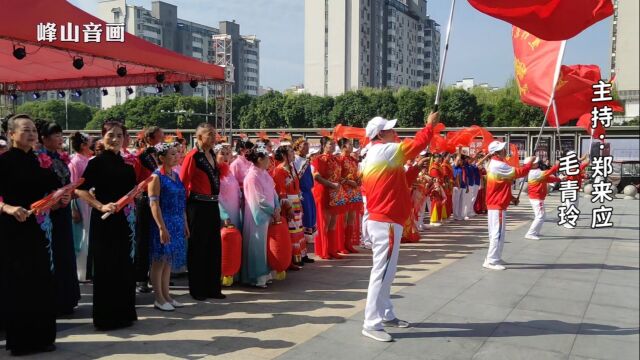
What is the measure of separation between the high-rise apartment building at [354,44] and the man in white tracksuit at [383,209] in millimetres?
78709

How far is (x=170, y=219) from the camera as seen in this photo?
4973 mm

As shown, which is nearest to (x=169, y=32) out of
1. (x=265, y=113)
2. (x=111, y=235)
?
(x=265, y=113)

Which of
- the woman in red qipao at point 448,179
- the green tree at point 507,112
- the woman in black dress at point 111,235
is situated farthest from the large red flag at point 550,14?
the green tree at point 507,112

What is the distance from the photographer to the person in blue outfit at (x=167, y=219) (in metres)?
4.82

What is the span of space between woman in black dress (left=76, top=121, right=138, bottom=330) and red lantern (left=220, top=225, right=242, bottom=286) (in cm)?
139

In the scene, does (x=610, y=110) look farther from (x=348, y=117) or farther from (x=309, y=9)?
(x=309, y=9)

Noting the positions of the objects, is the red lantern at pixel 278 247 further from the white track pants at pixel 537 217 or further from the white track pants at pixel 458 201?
the white track pants at pixel 458 201

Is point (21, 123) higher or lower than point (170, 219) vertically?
higher

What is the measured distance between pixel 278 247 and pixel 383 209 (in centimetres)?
214

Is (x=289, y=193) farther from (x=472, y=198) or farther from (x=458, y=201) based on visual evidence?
(x=472, y=198)

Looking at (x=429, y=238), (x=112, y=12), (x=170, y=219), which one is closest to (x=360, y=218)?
(x=429, y=238)

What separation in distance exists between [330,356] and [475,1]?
314 cm

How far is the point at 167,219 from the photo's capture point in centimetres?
496

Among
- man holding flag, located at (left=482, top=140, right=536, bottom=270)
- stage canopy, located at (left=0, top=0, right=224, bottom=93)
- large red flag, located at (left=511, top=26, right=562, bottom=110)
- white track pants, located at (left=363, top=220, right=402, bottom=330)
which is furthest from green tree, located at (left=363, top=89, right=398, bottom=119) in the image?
white track pants, located at (left=363, top=220, right=402, bottom=330)
